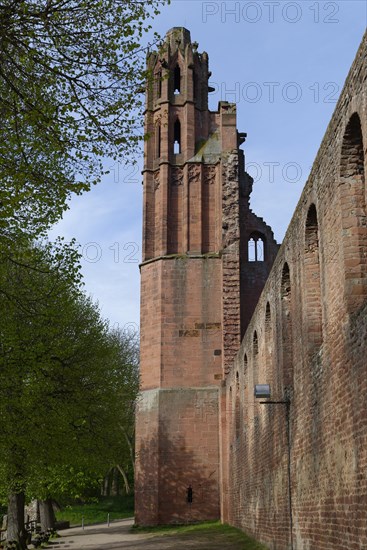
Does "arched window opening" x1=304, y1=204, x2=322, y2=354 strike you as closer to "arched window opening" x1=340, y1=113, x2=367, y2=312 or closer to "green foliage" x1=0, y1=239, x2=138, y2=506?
"arched window opening" x1=340, y1=113, x2=367, y2=312

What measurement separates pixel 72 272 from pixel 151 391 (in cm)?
1409

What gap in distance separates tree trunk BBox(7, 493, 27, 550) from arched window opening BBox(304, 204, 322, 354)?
11.8m

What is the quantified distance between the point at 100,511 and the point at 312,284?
107 feet

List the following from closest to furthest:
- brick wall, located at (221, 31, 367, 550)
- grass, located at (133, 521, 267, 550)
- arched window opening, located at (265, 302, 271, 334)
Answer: brick wall, located at (221, 31, 367, 550) < arched window opening, located at (265, 302, 271, 334) < grass, located at (133, 521, 267, 550)

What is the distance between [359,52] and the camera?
7.92 meters

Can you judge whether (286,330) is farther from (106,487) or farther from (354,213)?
(106,487)

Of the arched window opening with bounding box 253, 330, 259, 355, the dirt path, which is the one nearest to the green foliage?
the dirt path

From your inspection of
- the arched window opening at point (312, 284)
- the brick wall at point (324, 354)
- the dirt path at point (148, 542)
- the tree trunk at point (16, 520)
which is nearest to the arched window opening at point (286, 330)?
the brick wall at point (324, 354)

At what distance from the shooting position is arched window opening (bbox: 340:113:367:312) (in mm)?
8438

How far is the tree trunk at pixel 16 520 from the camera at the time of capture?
64.4 feet

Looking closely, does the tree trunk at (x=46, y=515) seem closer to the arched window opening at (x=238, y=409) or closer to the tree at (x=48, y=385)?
the tree at (x=48, y=385)

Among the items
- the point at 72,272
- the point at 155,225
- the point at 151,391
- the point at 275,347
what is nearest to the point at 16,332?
the point at 72,272

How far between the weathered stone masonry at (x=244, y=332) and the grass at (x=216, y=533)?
0.40 metres

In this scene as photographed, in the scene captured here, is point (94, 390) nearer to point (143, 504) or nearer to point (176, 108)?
point (143, 504)
